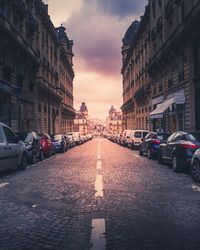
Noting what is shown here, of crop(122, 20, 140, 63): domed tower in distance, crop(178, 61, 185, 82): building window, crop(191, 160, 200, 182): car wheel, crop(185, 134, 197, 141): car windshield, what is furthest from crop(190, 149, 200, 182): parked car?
crop(122, 20, 140, 63): domed tower in distance

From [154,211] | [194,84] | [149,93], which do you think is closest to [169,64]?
[194,84]

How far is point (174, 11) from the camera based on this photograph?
97.0 feet

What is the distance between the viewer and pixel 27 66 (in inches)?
1308

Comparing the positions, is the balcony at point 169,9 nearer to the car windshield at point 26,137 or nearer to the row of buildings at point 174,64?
the row of buildings at point 174,64

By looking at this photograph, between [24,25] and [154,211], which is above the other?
[24,25]

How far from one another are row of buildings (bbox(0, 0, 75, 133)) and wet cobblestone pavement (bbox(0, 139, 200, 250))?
49.7 ft

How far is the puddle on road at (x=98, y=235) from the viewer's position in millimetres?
4238

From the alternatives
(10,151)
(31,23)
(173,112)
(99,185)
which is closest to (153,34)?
(173,112)

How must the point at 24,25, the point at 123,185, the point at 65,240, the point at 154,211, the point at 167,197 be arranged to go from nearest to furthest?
the point at 65,240 → the point at 154,211 → the point at 167,197 → the point at 123,185 → the point at 24,25

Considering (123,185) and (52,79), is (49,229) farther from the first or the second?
(52,79)

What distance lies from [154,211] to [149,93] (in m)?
37.7

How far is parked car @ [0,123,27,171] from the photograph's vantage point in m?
11.1

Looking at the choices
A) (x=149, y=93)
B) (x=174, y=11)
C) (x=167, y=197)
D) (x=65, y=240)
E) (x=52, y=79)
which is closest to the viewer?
(x=65, y=240)

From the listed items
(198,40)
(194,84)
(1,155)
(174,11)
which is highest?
(174,11)
